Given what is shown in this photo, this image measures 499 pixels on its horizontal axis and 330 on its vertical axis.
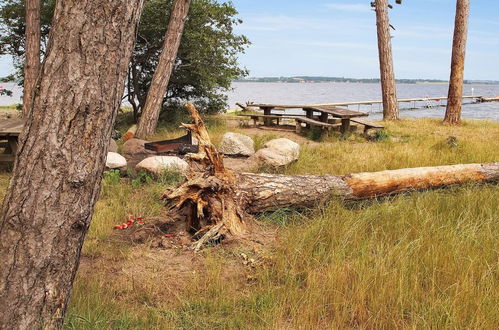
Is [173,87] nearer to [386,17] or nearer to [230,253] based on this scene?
[386,17]

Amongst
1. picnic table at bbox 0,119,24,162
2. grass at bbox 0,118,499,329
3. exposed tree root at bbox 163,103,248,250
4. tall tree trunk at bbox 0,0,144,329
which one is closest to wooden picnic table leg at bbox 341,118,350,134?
grass at bbox 0,118,499,329

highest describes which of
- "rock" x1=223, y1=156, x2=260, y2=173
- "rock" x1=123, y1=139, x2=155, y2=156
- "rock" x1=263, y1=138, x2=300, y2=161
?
"rock" x1=263, y1=138, x2=300, y2=161

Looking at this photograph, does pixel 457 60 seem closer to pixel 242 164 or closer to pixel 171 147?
pixel 242 164

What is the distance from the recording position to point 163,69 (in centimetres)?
1117

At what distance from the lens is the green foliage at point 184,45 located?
12758mm

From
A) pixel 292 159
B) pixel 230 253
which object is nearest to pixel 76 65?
pixel 230 253

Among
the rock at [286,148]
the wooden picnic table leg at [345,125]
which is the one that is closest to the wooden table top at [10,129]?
the rock at [286,148]

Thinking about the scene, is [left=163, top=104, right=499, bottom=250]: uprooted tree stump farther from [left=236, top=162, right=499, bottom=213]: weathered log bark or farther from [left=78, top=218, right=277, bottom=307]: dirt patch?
[left=78, top=218, right=277, bottom=307]: dirt patch

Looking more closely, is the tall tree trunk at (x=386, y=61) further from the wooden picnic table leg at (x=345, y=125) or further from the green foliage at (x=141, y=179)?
the green foliage at (x=141, y=179)

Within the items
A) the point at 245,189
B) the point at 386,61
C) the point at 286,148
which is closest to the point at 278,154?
Result: the point at 286,148

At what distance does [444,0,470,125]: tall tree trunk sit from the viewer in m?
14.6

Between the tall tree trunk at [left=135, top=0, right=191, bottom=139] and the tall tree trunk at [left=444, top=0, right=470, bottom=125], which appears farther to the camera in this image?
the tall tree trunk at [left=444, top=0, right=470, bottom=125]

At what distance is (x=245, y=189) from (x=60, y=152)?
2.94m

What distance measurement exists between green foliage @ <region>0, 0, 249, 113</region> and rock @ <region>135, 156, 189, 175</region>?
6273 millimetres
